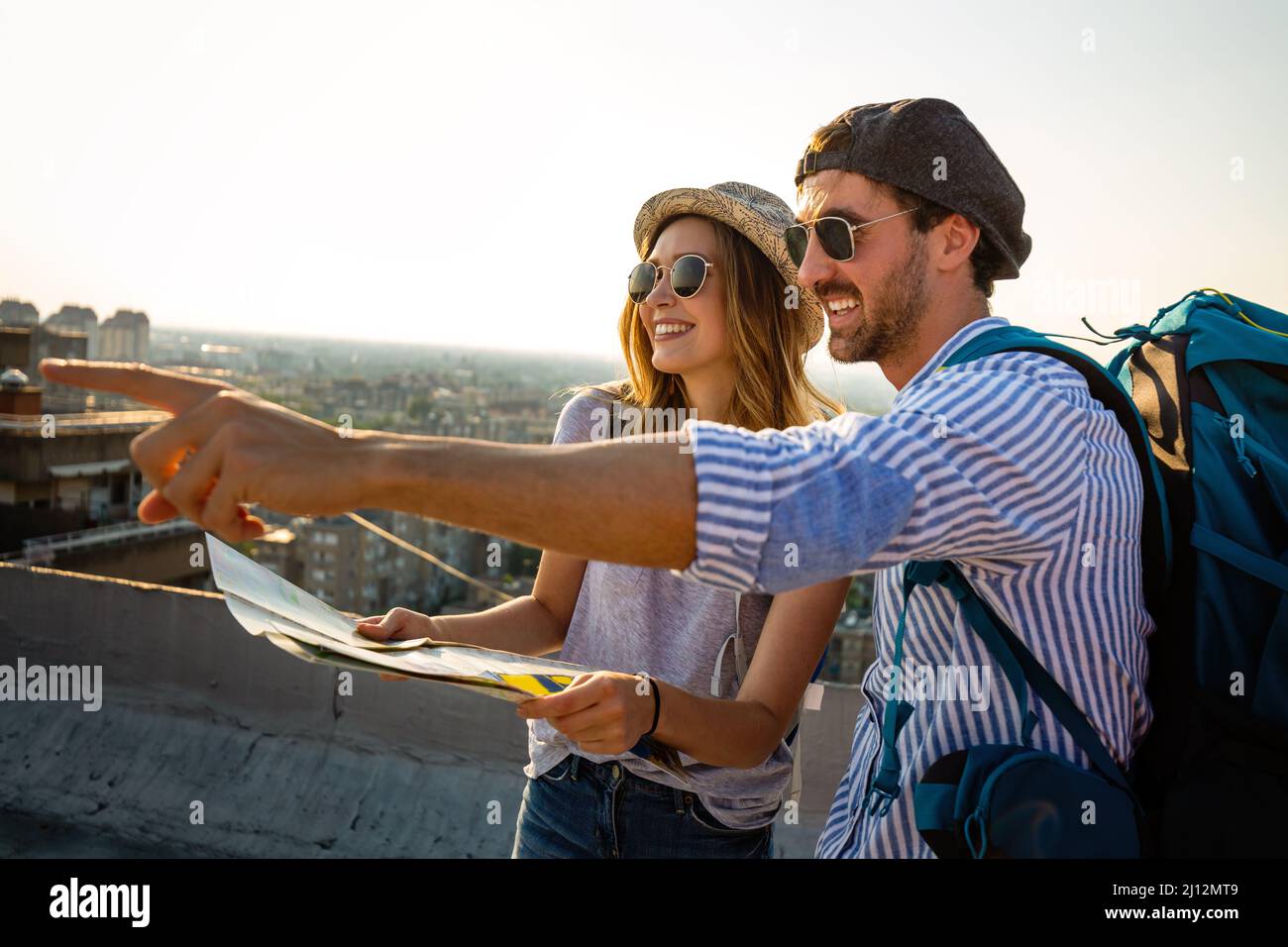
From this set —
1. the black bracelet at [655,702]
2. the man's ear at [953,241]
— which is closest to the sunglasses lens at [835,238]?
the man's ear at [953,241]

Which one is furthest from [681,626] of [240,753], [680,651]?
[240,753]

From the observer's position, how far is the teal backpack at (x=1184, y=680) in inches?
52.1

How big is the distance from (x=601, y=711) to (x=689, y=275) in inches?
47.8

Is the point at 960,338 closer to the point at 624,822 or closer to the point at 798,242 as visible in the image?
the point at 798,242

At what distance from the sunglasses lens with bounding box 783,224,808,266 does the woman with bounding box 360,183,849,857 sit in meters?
0.45

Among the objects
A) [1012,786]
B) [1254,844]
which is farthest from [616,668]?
[1254,844]

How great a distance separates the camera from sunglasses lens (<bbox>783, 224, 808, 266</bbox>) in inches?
77.0

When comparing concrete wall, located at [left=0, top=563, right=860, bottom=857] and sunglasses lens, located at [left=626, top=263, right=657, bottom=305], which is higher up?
sunglasses lens, located at [left=626, top=263, right=657, bottom=305]

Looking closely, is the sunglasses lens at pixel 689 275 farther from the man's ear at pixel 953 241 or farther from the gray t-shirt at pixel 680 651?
the man's ear at pixel 953 241

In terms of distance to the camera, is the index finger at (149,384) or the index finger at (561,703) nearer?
the index finger at (149,384)

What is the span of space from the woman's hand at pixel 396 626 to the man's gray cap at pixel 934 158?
123 centimetres

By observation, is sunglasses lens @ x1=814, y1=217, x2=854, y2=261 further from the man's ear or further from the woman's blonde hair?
the woman's blonde hair

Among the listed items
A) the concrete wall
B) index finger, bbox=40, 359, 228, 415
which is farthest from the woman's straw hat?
the concrete wall
